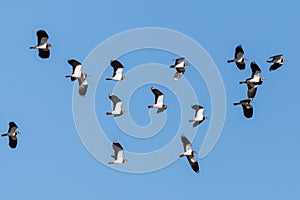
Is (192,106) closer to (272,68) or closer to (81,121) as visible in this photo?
(272,68)

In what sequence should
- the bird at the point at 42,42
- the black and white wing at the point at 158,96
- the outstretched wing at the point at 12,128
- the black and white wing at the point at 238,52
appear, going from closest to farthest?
the bird at the point at 42,42 → the black and white wing at the point at 238,52 → the outstretched wing at the point at 12,128 → the black and white wing at the point at 158,96

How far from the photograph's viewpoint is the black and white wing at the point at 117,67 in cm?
7306

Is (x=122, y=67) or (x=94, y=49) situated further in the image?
(x=94, y=49)

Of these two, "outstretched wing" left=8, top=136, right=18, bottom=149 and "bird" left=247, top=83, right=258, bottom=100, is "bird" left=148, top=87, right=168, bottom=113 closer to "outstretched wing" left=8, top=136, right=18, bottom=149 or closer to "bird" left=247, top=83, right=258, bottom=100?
"bird" left=247, top=83, right=258, bottom=100

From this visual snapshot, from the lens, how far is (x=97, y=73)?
81000mm

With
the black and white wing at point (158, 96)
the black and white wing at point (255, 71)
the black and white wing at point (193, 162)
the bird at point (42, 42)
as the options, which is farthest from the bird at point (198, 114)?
the bird at point (42, 42)

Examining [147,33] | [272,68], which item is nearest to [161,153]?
[147,33]

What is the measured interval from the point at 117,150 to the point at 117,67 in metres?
4.90

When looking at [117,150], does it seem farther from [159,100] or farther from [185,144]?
[185,144]

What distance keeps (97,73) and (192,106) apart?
28.1 ft

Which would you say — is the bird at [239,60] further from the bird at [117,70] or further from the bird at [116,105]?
the bird at [116,105]

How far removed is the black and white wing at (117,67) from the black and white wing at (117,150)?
4084 millimetres

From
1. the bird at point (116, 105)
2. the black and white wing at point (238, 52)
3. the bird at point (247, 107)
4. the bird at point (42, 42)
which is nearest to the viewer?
the bird at point (42, 42)

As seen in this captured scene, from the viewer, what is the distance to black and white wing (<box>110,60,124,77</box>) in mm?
73062
